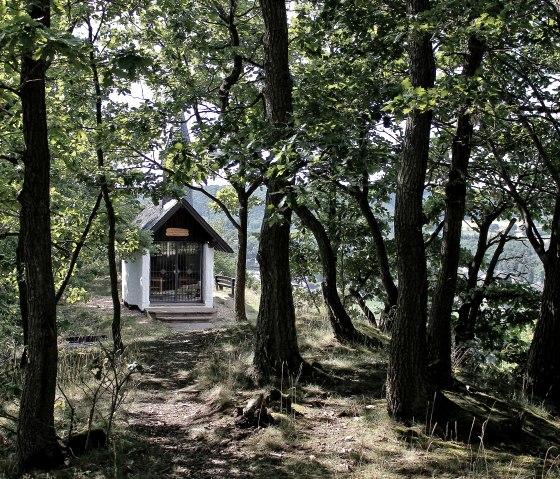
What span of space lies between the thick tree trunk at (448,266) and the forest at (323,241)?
30 millimetres

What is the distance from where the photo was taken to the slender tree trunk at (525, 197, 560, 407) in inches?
294

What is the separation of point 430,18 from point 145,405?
239 inches

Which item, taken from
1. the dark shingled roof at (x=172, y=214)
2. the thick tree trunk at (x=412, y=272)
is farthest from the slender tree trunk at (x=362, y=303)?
the dark shingled roof at (x=172, y=214)

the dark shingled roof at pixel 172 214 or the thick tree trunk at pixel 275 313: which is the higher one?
the dark shingled roof at pixel 172 214

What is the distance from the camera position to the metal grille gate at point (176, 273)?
22219 millimetres

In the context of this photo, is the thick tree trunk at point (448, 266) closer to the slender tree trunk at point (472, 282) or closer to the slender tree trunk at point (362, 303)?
the slender tree trunk at point (472, 282)

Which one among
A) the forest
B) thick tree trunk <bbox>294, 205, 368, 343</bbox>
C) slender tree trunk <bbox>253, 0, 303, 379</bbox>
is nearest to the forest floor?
the forest

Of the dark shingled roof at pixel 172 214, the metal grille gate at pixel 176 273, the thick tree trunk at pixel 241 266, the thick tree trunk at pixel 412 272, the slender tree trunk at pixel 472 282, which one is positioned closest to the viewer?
the thick tree trunk at pixel 412 272

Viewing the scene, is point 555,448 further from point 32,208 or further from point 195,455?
point 32,208

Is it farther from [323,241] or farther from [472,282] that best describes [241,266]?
[472,282]

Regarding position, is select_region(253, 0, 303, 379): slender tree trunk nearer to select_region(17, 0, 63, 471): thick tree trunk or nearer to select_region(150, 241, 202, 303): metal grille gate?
select_region(17, 0, 63, 471): thick tree trunk

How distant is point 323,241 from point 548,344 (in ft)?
13.0

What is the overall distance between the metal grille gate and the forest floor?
1388cm

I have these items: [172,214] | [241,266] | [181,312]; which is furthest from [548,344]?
[172,214]
